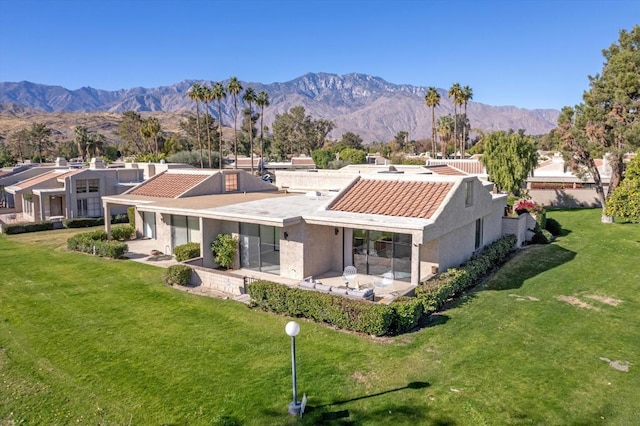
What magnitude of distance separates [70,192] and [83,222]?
11.4 ft

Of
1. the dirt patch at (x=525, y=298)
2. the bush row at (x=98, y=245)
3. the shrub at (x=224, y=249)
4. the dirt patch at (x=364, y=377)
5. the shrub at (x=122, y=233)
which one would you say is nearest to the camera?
the dirt patch at (x=364, y=377)

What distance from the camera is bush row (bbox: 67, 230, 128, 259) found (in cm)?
2636

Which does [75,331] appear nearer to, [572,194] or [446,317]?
[446,317]

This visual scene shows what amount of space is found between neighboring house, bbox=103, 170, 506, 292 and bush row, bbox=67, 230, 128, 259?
324 centimetres

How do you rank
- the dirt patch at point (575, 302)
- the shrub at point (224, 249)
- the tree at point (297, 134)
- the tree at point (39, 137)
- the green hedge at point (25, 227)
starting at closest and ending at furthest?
the dirt patch at point (575, 302) < the shrub at point (224, 249) < the green hedge at point (25, 227) < the tree at point (39, 137) < the tree at point (297, 134)

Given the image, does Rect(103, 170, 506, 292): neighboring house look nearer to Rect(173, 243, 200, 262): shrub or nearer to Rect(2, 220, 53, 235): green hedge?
Rect(173, 243, 200, 262): shrub

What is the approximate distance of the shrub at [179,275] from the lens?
20.6 meters

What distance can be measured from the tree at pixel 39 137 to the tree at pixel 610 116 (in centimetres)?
9611

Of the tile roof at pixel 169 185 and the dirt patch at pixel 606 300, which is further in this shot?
the tile roof at pixel 169 185

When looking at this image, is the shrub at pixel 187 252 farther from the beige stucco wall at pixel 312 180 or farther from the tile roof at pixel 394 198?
the beige stucco wall at pixel 312 180

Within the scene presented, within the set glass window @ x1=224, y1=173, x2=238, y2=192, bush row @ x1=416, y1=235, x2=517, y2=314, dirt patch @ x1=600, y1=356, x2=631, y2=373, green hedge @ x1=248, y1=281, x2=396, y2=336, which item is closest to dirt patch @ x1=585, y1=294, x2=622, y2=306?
bush row @ x1=416, y1=235, x2=517, y2=314

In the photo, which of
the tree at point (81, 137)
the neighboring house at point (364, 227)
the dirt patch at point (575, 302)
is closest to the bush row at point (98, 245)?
the neighboring house at point (364, 227)

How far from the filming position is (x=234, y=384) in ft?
40.0

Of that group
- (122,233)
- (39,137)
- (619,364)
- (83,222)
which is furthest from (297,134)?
(619,364)
